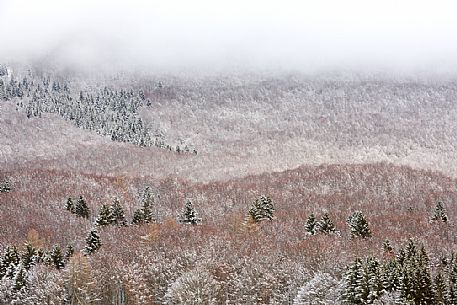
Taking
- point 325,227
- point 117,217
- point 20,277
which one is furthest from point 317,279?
point 117,217

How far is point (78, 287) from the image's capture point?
250ft

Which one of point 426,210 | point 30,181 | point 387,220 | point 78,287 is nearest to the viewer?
point 78,287

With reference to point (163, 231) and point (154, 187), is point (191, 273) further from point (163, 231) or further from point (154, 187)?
point (154, 187)

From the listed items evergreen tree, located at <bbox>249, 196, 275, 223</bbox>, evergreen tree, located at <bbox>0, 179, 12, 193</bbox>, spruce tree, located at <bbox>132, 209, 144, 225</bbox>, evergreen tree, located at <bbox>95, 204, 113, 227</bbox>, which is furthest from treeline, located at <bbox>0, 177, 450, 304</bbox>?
evergreen tree, located at <bbox>0, 179, 12, 193</bbox>

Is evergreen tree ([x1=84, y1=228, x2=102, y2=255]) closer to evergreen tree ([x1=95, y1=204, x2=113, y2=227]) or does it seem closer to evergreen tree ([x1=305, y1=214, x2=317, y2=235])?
evergreen tree ([x1=95, y1=204, x2=113, y2=227])

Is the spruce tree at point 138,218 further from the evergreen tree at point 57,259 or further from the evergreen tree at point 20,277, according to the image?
the evergreen tree at point 20,277

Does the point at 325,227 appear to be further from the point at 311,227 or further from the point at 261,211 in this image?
the point at 261,211

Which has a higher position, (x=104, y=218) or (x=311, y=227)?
(x=311, y=227)

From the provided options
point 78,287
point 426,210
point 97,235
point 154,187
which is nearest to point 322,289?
point 78,287

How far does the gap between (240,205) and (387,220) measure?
5146cm

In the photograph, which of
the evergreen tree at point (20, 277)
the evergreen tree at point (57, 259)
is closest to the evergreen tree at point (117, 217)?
the evergreen tree at point (57, 259)

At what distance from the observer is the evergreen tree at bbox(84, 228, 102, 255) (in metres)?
91.8

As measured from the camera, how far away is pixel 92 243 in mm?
92375

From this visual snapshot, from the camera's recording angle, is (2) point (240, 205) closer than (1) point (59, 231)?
No
